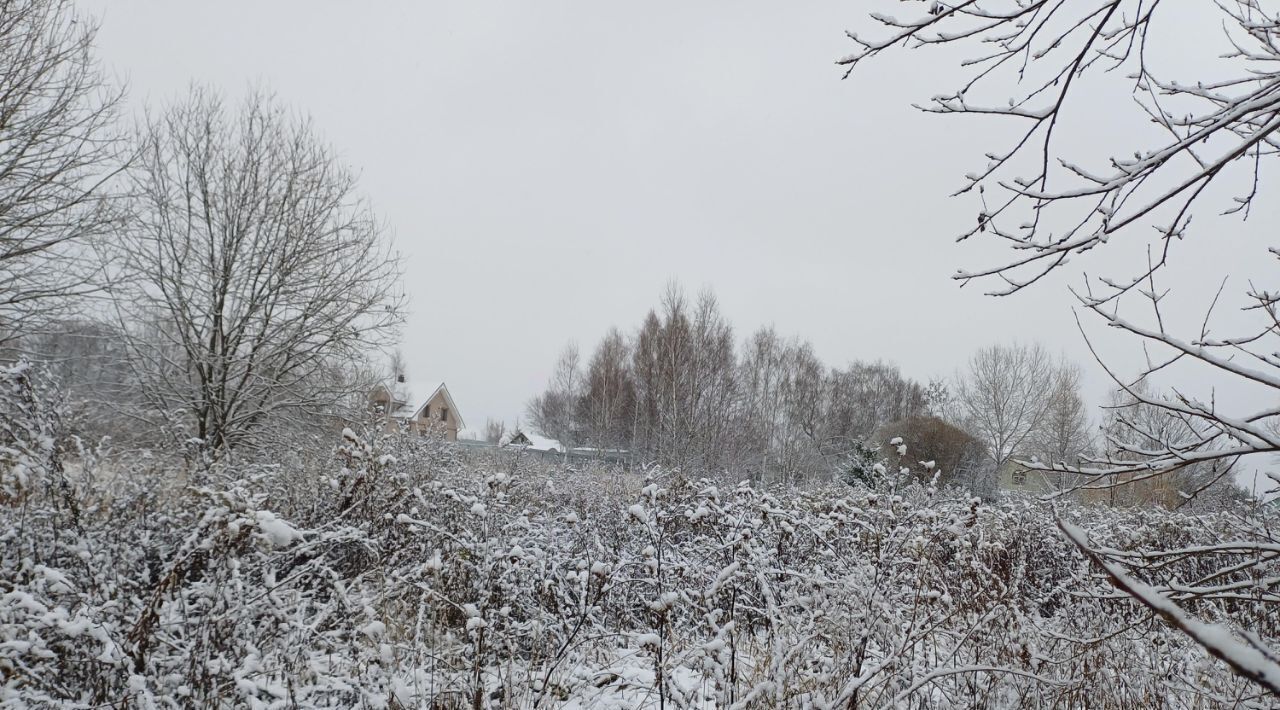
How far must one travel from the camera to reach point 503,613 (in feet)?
9.82

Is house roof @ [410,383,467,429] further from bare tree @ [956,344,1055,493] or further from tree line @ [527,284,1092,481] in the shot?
bare tree @ [956,344,1055,493]

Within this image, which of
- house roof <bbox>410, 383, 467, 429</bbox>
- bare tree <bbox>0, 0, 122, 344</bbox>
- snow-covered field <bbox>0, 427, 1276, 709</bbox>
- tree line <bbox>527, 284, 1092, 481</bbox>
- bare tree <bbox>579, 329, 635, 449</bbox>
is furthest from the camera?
house roof <bbox>410, 383, 467, 429</bbox>

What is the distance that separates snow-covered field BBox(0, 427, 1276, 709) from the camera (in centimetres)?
258

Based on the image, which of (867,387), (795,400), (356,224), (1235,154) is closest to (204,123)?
(356,224)

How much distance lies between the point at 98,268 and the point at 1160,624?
1189cm

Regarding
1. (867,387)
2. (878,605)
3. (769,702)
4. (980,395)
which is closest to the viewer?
(769,702)

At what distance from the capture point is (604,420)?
30.9m

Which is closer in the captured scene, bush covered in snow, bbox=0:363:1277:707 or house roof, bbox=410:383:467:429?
bush covered in snow, bbox=0:363:1277:707

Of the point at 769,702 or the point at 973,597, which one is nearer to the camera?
the point at 769,702

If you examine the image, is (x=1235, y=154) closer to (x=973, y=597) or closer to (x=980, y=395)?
(x=973, y=597)

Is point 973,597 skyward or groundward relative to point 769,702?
skyward

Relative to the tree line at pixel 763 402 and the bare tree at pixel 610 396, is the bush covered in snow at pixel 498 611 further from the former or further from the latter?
the bare tree at pixel 610 396

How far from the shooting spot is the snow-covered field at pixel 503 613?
2576 millimetres

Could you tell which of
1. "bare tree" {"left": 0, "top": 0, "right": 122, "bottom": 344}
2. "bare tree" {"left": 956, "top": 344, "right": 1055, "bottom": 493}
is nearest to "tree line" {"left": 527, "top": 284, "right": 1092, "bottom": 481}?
"bare tree" {"left": 956, "top": 344, "right": 1055, "bottom": 493}
